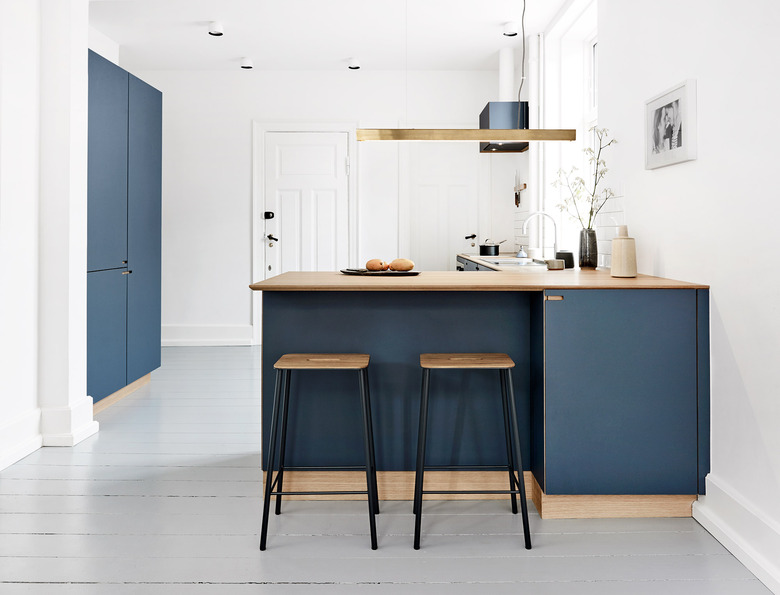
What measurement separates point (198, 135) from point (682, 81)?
5.07m

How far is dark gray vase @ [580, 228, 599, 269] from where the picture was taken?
11.2 ft

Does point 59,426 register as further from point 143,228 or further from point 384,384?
point 384,384

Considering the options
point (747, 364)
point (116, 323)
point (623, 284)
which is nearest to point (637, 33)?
point (623, 284)

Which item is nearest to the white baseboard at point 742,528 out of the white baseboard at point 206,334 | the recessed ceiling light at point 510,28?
the recessed ceiling light at point 510,28

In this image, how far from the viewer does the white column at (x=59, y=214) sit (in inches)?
130

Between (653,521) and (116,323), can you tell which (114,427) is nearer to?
(116,323)

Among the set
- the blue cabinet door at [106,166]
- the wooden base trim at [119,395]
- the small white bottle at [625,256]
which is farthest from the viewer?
the wooden base trim at [119,395]

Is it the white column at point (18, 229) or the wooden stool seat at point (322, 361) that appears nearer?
the wooden stool seat at point (322, 361)

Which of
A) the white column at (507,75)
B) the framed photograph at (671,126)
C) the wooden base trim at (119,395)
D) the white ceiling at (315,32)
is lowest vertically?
the wooden base trim at (119,395)

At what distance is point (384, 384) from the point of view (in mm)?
2633

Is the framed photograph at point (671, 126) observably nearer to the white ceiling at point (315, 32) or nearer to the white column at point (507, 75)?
the white ceiling at point (315, 32)

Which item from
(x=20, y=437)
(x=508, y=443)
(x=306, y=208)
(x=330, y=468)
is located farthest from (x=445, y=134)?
(x=306, y=208)

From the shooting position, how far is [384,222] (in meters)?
6.55

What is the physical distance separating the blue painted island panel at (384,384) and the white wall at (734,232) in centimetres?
75
